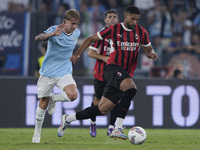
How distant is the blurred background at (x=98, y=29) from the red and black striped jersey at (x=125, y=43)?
4139mm

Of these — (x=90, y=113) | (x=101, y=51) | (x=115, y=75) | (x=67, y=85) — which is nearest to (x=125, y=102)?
(x=115, y=75)

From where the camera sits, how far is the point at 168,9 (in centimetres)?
1411

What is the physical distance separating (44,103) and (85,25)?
4695 mm

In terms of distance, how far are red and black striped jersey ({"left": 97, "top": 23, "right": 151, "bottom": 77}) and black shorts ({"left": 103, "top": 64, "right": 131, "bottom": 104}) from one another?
0.42ft

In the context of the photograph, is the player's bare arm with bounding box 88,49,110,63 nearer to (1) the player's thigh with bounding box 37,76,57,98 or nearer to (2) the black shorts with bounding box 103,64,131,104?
(2) the black shorts with bounding box 103,64,131,104

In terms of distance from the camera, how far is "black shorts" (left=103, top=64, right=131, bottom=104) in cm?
698

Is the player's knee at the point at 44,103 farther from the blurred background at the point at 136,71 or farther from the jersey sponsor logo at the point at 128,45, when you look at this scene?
the blurred background at the point at 136,71

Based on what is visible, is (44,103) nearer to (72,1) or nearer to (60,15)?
(60,15)

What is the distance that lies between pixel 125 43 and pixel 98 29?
15.2 ft

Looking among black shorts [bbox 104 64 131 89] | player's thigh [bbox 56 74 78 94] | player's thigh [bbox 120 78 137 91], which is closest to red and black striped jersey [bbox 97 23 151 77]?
black shorts [bbox 104 64 131 89]

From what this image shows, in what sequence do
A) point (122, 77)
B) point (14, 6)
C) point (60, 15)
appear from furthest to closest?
1. point (14, 6)
2. point (60, 15)
3. point (122, 77)

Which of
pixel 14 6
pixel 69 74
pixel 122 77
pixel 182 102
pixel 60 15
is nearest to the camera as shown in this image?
pixel 122 77

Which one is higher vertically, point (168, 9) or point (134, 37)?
point (168, 9)

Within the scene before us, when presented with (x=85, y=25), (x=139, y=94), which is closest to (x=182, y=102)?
(x=139, y=94)
